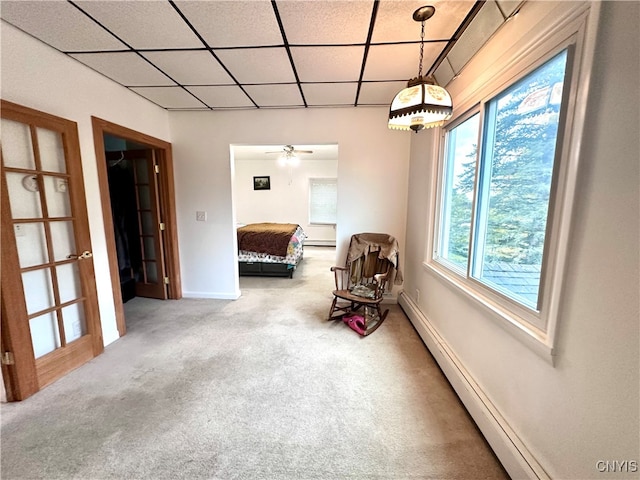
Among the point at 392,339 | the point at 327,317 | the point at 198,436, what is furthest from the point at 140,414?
the point at 392,339

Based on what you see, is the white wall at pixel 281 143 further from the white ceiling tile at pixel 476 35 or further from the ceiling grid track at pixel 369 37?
the white ceiling tile at pixel 476 35

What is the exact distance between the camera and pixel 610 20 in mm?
878

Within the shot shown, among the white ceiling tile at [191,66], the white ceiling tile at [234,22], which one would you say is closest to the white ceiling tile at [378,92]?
the white ceiling tile at [234,22]

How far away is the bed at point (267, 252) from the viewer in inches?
176

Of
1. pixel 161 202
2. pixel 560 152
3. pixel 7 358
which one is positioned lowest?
pixel 7 358

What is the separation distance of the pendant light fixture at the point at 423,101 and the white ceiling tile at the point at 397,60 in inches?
13.8

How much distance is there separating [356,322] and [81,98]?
3.27 meters

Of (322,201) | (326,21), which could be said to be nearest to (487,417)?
(326,21)

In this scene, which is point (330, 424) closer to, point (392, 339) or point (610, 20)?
point (392, 339)

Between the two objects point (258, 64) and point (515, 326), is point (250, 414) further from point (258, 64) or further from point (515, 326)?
point (258, 64)

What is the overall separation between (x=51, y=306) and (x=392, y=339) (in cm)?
288

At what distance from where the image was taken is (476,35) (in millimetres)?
1637

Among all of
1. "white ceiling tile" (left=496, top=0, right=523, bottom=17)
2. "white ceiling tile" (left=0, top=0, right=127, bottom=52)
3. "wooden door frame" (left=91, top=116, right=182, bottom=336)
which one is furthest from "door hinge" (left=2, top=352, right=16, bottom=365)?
"white ceiling tile" (left=496, top=0, right=523, bottom=17)

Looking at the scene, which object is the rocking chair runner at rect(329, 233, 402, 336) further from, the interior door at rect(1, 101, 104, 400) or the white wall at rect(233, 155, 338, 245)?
the white wall at rect(233, 155, 338, 245)
